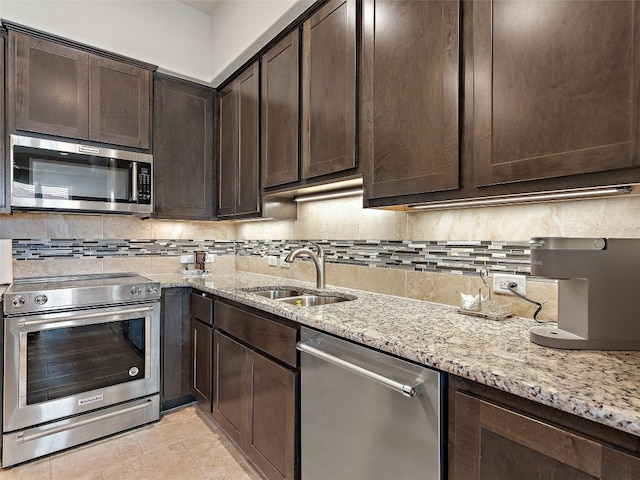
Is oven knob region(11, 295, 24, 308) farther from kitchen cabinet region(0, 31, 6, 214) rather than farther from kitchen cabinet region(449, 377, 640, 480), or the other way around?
kitchen cabinet region(449, 377, 640, 480)

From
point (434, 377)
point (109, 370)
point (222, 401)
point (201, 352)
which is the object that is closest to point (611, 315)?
point (434, 377)

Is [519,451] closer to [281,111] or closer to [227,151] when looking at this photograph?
[281,111]

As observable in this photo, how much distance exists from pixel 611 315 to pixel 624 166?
387 millimetres

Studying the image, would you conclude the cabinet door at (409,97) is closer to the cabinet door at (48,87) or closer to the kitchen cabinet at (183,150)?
the kitchen cabinet at (183,150)

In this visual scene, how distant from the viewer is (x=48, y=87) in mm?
2232

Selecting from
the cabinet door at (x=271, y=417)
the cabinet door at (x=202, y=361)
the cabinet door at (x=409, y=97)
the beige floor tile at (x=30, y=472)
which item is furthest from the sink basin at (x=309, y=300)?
the beige floor tile at (x=30, y=472)

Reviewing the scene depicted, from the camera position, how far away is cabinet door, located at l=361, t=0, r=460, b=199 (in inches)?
49.1

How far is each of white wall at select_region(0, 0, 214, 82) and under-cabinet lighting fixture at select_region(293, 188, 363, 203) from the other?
1.39m

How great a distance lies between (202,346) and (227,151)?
145 centimetres

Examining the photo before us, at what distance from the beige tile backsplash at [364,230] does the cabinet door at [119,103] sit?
631mm

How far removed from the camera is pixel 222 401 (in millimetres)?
2066

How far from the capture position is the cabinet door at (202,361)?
7.27 ft

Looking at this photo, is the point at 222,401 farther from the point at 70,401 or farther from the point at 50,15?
the point at 50,15

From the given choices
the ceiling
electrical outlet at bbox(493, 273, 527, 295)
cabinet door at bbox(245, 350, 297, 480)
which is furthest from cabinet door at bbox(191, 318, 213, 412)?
the ceiling
